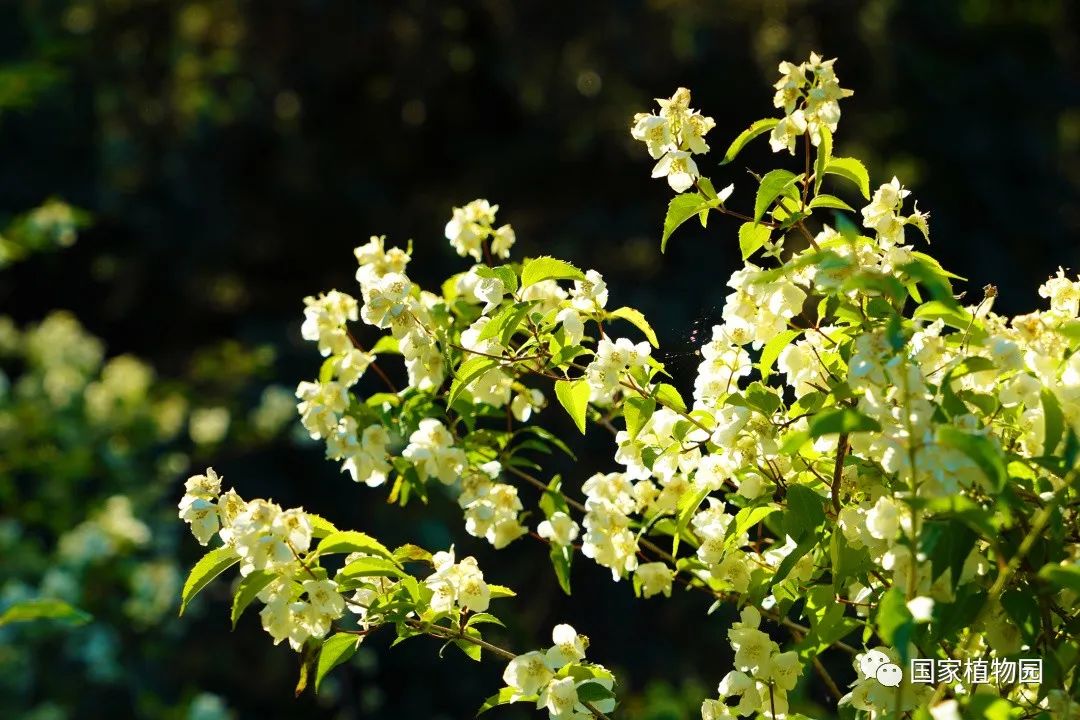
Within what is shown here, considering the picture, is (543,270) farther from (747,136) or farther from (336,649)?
(336,649)

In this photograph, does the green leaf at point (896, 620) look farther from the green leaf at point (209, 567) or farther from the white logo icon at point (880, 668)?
the green leaf at point (209, 567)

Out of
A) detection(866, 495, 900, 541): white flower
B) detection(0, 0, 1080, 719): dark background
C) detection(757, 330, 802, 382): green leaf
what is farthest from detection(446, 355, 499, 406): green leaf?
detection(0, 0, 1080, 719): dark background

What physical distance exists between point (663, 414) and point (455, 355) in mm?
204

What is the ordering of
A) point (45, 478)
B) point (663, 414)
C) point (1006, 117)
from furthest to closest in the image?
1. point (1006, 117)
2. point (45, 478)
3. point (663, 414)

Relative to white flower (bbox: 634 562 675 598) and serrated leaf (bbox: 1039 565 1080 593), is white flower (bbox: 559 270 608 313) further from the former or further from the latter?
serrated leaf (bbox: 1039 565 1080 593)

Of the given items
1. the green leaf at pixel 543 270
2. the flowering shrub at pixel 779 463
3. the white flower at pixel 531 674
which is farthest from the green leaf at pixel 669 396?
the white flower at pixel 531 674

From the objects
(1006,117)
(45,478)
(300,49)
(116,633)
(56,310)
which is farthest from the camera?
(56,310)

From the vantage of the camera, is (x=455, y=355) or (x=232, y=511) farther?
(x=455, y=355)

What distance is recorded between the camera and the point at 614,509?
1081mm

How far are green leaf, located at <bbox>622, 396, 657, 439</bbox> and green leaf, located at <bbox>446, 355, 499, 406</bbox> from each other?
0.38ft

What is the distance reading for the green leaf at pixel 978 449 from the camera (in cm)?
69

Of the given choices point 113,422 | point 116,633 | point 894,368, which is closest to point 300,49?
point 113,422

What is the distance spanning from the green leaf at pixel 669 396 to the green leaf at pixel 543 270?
4.7 inches

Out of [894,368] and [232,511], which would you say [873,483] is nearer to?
[894,368]
